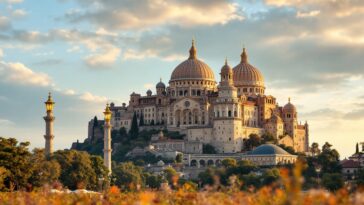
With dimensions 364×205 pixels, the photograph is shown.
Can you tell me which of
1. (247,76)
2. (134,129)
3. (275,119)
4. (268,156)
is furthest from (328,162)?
(247,76)

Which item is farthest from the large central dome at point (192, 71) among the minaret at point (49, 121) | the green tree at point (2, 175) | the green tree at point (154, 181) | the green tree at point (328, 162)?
the green tree at point (2, 175)

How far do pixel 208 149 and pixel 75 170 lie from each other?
220ft

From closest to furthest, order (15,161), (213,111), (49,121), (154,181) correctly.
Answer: (15,161), (49,121), (154,181), (213,111)

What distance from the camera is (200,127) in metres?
152

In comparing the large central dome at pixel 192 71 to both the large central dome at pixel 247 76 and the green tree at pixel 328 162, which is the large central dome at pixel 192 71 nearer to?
the large central dome at pixel 247 76

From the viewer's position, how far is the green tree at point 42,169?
70875 millimetres

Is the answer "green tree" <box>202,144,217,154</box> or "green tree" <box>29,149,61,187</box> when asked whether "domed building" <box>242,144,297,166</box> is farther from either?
"green tree" <box>29,149,61,187</box>

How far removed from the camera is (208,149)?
491 feet

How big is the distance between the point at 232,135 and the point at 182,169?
15.1 metres

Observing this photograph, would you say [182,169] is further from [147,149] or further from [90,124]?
[90,124]

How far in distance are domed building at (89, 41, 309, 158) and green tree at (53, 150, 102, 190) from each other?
62.5m

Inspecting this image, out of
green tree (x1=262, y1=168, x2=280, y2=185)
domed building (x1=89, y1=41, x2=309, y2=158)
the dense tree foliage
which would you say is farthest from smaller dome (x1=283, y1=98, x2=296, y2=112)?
the dense tree foliage

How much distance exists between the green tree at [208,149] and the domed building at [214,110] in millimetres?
671

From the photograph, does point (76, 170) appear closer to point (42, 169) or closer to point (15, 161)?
point (42, 169)
